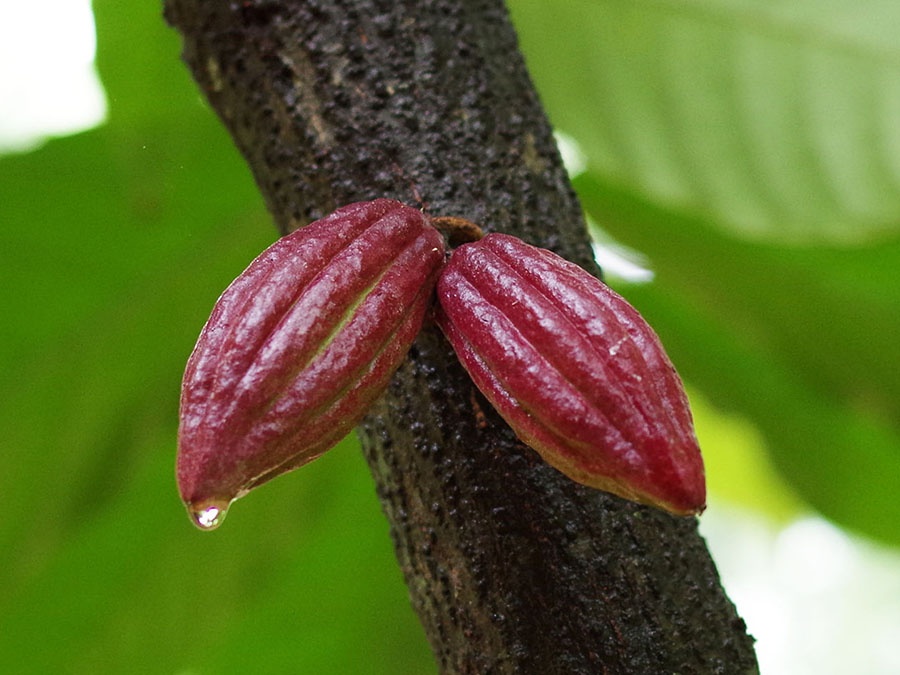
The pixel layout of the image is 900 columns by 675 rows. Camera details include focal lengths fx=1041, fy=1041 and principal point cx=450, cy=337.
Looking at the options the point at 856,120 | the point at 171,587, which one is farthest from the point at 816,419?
the point at 171,587

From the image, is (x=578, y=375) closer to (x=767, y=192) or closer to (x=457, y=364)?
(x=457, y=364)

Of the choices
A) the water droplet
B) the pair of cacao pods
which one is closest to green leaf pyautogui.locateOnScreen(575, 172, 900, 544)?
the pair of cacao pods

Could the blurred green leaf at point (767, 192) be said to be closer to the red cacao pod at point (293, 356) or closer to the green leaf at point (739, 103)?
the green leaf at point (739, 103)

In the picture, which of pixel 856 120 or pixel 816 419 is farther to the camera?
pixel 816 419

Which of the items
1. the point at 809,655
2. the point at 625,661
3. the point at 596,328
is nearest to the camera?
the point at 596,328

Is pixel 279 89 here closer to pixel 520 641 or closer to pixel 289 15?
pixel 289 15

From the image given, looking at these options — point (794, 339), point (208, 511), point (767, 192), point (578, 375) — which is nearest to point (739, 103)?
point (767, 192)
